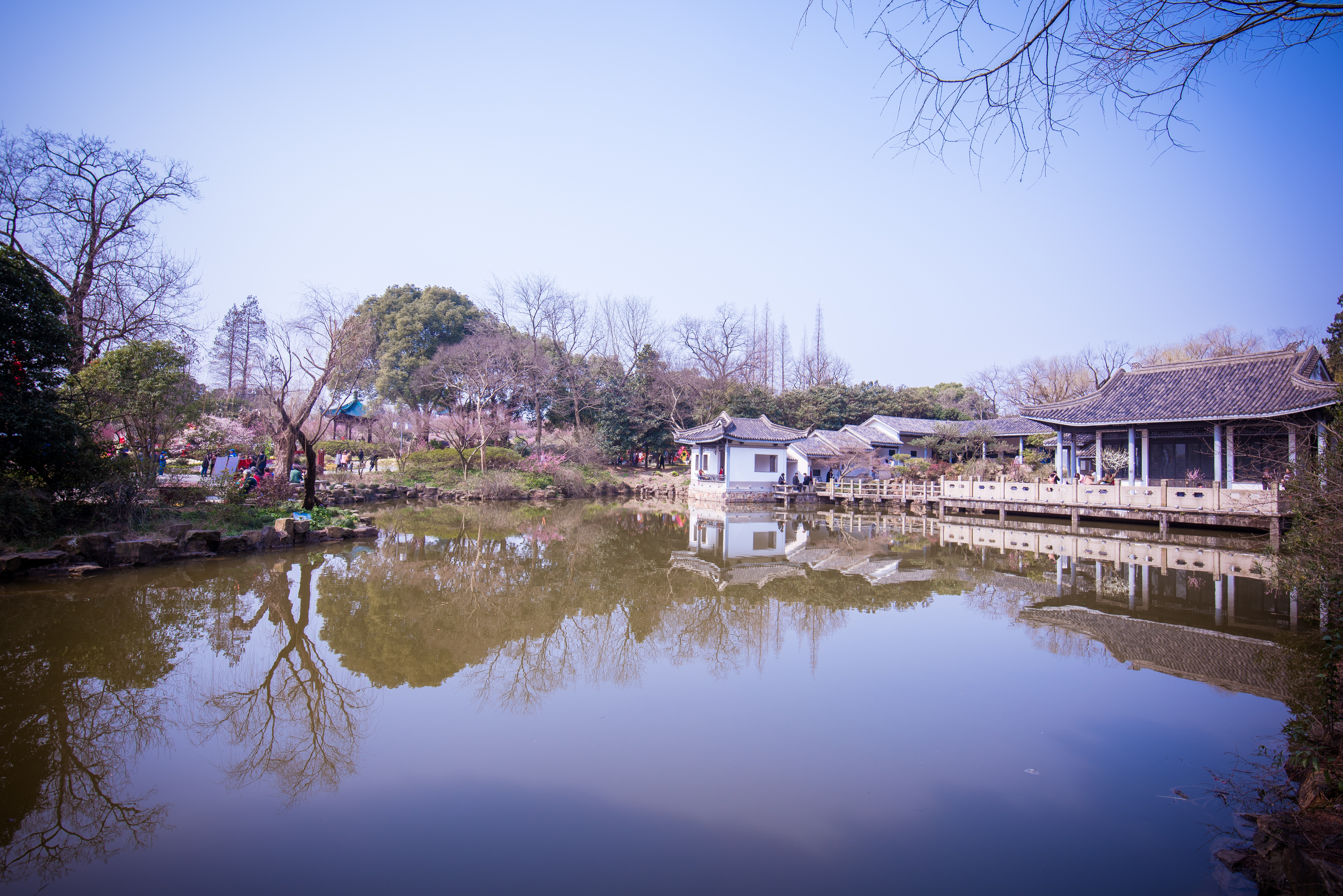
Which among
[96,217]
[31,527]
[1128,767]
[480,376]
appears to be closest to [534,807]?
[1128,767]

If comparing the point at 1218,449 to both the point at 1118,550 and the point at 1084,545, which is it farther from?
the point at 1118,550

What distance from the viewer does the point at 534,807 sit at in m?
3.11

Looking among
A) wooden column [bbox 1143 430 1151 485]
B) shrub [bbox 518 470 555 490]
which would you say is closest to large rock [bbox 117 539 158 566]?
shrub [bbox 518 470 555 490]

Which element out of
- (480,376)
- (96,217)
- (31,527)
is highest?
(96,217)

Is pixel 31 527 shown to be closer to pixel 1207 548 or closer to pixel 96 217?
pixel 96 217

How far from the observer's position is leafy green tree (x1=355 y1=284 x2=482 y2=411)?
30.6m

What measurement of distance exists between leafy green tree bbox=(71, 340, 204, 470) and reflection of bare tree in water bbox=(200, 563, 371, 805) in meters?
6.47

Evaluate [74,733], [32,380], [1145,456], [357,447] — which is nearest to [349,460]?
[357,447]

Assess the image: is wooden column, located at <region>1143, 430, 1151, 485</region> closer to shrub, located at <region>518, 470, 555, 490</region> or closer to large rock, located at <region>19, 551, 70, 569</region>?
shrub, located at <region>518, 470, 555, 490</region>

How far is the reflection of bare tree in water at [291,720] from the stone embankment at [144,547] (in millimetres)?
4119

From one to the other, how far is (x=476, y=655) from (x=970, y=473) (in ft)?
61.5

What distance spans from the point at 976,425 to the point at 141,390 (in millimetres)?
25517

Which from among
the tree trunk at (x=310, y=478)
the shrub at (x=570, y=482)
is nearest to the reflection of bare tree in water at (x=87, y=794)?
the tree trunk at (x=310, y=478)

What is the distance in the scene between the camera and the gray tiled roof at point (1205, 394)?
14102mm
